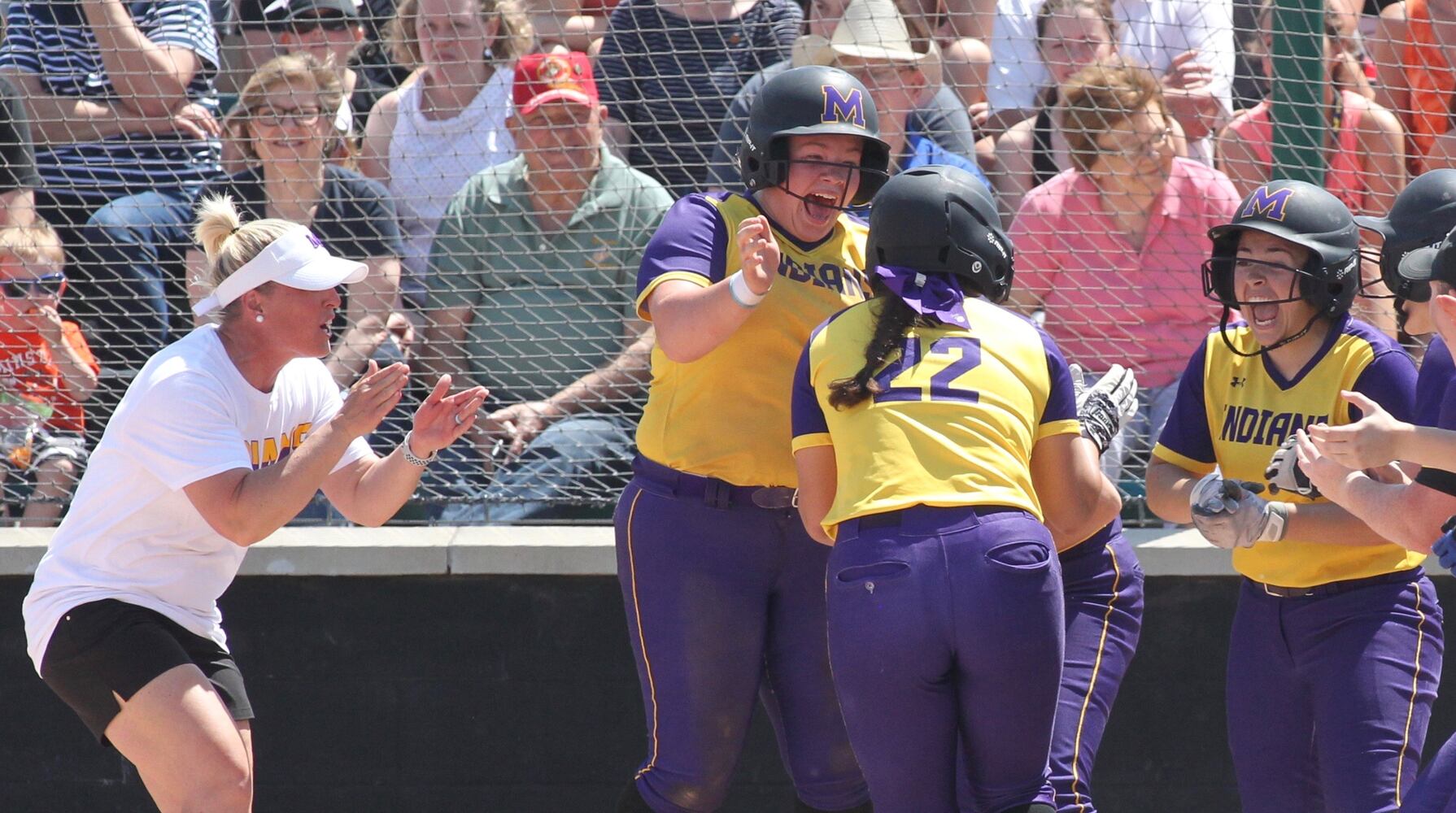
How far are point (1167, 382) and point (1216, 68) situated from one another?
99 cm

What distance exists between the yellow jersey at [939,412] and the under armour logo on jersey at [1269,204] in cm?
63

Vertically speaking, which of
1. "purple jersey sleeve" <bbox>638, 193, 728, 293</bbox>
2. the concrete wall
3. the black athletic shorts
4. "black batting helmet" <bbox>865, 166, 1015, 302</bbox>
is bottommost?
the concrete wall

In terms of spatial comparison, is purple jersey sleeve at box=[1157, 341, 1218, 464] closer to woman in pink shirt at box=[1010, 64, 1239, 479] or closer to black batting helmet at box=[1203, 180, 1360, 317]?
black batting helmet at box=[1203, 180, 1360, 317]

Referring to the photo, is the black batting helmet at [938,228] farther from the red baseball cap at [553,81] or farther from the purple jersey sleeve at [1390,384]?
the red baseball cap at [553,81]

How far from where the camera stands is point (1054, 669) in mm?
2686

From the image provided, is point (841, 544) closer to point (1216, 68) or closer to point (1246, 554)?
point (1246, 554)

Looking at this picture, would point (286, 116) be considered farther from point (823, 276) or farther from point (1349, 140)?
point (1349, 140)

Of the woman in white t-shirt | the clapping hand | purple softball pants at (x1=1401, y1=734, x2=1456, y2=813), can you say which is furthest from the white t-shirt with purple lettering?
purple softball pants at (x1=1401, y1=734, x2=1456, y2=813)

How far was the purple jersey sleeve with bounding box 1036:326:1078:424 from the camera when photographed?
2885 mm

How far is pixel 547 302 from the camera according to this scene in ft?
15.8

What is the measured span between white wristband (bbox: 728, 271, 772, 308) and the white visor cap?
88 centimetres

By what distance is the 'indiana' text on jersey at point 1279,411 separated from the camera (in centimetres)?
311

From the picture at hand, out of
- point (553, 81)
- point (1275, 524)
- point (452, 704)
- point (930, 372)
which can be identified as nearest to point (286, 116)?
point (553, 81)

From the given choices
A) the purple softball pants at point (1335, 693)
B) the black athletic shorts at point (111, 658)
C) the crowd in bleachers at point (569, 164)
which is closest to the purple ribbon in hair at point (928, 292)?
the purple softball pants at point (1335, 693)
